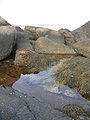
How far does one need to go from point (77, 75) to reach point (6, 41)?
10772 mm

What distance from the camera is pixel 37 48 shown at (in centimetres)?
3002

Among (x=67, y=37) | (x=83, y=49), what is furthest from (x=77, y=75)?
(x=67, y=37)

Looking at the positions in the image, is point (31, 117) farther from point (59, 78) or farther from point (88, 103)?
point (59, 78)

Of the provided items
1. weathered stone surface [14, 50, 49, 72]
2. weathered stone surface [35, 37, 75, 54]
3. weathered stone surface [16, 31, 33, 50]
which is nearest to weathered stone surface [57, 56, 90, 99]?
weathered stone surface [14, 50, 49, 72]

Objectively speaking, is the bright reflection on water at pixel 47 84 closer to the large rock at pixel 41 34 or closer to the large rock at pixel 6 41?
the large rock at pixel 6 41

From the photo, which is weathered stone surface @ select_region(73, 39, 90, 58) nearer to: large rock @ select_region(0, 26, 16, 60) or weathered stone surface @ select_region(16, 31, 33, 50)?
large rock @ select_region(0, 26, 16, 60)

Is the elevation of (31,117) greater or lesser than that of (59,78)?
greater

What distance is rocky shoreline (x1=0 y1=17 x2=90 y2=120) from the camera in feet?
30.7

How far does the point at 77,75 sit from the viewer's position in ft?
49.6

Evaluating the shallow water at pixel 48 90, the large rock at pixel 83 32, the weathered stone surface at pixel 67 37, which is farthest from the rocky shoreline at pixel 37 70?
the large rock at pixel 83 32

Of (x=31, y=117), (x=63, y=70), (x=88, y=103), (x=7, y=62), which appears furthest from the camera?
(x=7, y=62)

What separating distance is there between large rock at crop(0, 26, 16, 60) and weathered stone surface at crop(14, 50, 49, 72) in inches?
60.2

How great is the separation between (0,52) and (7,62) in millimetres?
1182

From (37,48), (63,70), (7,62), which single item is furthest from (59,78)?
(37,48)
